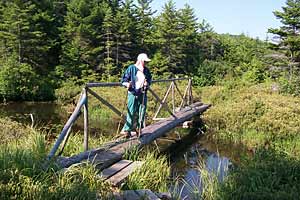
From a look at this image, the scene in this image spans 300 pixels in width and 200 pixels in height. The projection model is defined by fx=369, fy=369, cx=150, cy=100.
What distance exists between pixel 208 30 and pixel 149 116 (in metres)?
22.5

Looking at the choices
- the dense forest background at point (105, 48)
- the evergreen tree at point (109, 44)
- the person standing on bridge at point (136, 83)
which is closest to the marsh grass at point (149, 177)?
the person standing on bridge at point (136, 83)

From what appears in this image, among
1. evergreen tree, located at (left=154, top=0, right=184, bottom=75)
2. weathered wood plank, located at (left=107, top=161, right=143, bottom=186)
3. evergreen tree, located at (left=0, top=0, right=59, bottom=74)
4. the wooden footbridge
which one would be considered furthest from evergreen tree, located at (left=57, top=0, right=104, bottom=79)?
weathered wood plank, located at (left=107, top=161, right=143, bottom=186)

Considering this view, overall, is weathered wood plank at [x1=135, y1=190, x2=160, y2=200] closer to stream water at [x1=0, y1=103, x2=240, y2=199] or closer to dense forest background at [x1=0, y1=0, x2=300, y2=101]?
stream water at [x1=0, y1=103, x2=240, y2=199]

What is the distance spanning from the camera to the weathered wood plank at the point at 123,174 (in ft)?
15.5

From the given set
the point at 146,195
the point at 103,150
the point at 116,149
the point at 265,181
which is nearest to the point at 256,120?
the point at 265,181

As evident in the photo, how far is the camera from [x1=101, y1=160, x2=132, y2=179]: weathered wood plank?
4.96 m

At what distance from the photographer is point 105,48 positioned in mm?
27000

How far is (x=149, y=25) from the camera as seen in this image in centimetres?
3192

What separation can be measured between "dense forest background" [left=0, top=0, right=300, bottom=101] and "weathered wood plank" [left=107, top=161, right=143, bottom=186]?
720 inches

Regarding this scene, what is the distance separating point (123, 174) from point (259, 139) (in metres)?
6.11

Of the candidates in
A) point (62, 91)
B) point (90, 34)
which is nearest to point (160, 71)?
point (90, 34)

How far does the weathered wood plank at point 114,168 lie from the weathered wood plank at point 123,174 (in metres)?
0.06

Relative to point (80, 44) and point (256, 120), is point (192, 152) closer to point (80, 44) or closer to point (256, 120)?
point (256, 120)

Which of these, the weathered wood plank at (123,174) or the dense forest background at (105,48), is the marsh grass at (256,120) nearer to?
the weathered wood plank at (123,174)
